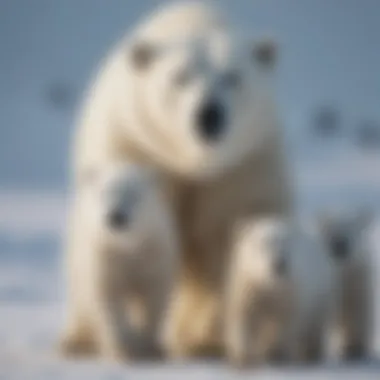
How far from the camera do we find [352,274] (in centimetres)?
220

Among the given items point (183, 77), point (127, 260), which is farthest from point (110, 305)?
point (183, 77)

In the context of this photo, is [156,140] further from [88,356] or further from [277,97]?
[88,356]

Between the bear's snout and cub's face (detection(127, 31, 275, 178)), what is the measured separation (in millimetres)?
164

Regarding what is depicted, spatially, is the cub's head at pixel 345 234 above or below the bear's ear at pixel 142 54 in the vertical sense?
below

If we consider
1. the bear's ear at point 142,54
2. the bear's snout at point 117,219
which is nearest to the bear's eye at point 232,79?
the bear's ear at point 142,54

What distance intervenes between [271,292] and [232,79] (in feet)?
1.02

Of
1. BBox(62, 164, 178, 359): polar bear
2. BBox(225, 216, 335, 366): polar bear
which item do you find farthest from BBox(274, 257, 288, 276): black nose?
BBox(62, 164, 178, 359): polar bear

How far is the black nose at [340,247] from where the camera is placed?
2.18 metres

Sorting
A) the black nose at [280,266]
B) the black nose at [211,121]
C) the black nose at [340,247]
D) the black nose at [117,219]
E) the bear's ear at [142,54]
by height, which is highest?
the bear's ear at [142,54]

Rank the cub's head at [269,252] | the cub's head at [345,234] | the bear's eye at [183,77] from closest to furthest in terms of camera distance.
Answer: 1. the cub's head at [269,252]
2. the bear's eye at [183,77]
3. the cub's head at [345,234]

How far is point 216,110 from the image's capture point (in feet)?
6.60

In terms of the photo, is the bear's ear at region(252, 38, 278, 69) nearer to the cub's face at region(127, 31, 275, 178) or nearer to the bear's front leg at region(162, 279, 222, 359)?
the cub's face at region(127, 31, 275, 178)

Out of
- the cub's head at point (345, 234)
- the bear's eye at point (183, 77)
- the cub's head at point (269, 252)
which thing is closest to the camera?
the cub's head at point (269, 252)

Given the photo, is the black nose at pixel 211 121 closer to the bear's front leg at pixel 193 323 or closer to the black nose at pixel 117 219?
the black nose at pixel 117 219
